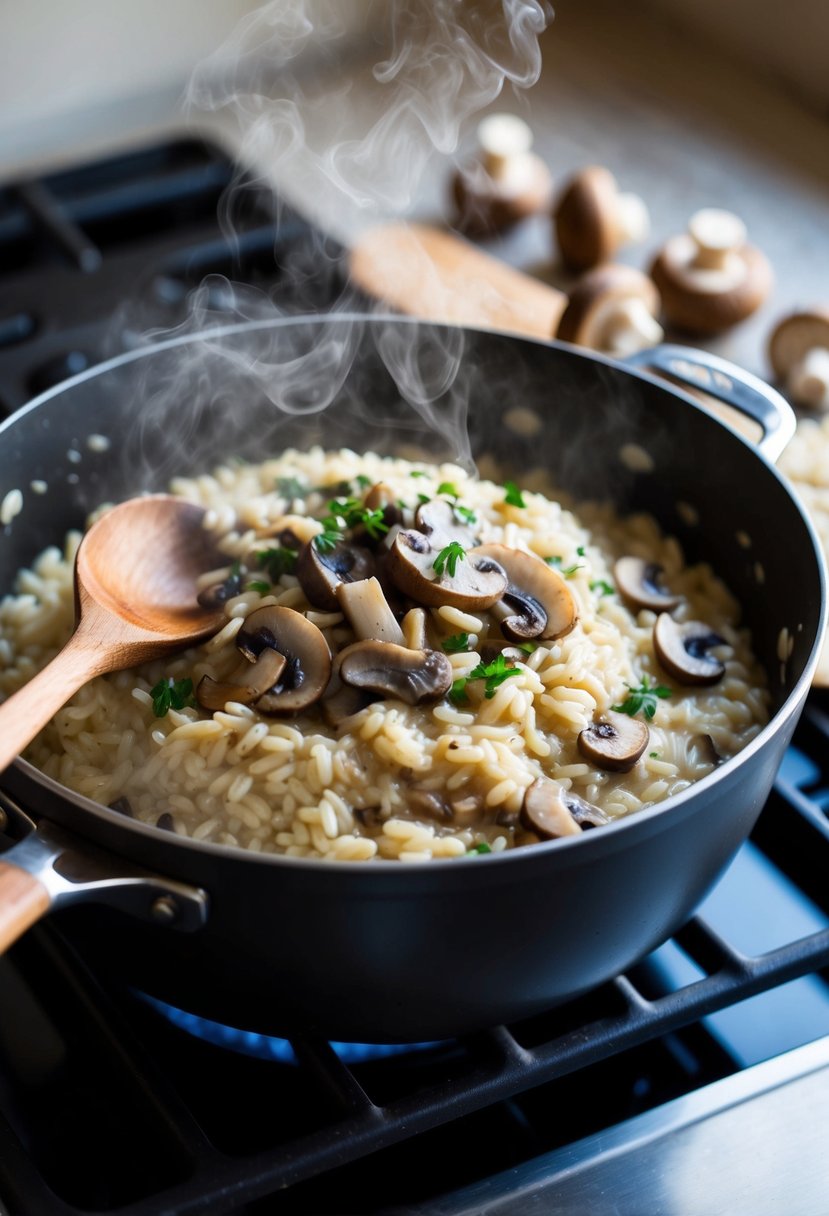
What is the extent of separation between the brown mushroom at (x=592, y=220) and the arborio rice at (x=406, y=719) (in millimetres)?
1204

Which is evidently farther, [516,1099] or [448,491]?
[448,491]

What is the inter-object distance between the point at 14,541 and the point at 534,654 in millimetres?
951

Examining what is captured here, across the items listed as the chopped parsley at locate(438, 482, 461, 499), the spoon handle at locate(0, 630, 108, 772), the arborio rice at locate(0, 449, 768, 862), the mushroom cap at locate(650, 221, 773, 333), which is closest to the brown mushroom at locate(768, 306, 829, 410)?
the mushroom cap at locate(650, 221, 773, 333)

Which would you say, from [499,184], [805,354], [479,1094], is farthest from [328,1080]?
[499,184]

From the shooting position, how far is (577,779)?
5.63 feet

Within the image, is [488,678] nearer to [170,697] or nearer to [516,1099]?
[170,697]

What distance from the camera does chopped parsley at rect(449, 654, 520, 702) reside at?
173cm

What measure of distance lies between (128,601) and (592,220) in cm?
177

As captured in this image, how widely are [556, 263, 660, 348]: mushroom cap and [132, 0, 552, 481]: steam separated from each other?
0.44 metres

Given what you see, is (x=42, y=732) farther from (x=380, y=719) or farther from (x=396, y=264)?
(x=396, y=264)

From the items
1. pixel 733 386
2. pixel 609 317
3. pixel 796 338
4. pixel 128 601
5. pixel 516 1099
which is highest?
pixel 733 386

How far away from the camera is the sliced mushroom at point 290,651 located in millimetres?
1716

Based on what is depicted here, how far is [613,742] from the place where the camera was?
5.73 feet

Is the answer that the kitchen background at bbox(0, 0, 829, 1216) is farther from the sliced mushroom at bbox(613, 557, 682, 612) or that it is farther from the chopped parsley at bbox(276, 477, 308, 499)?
the chopped parsley at bbox(276, 477, 308, 499)
